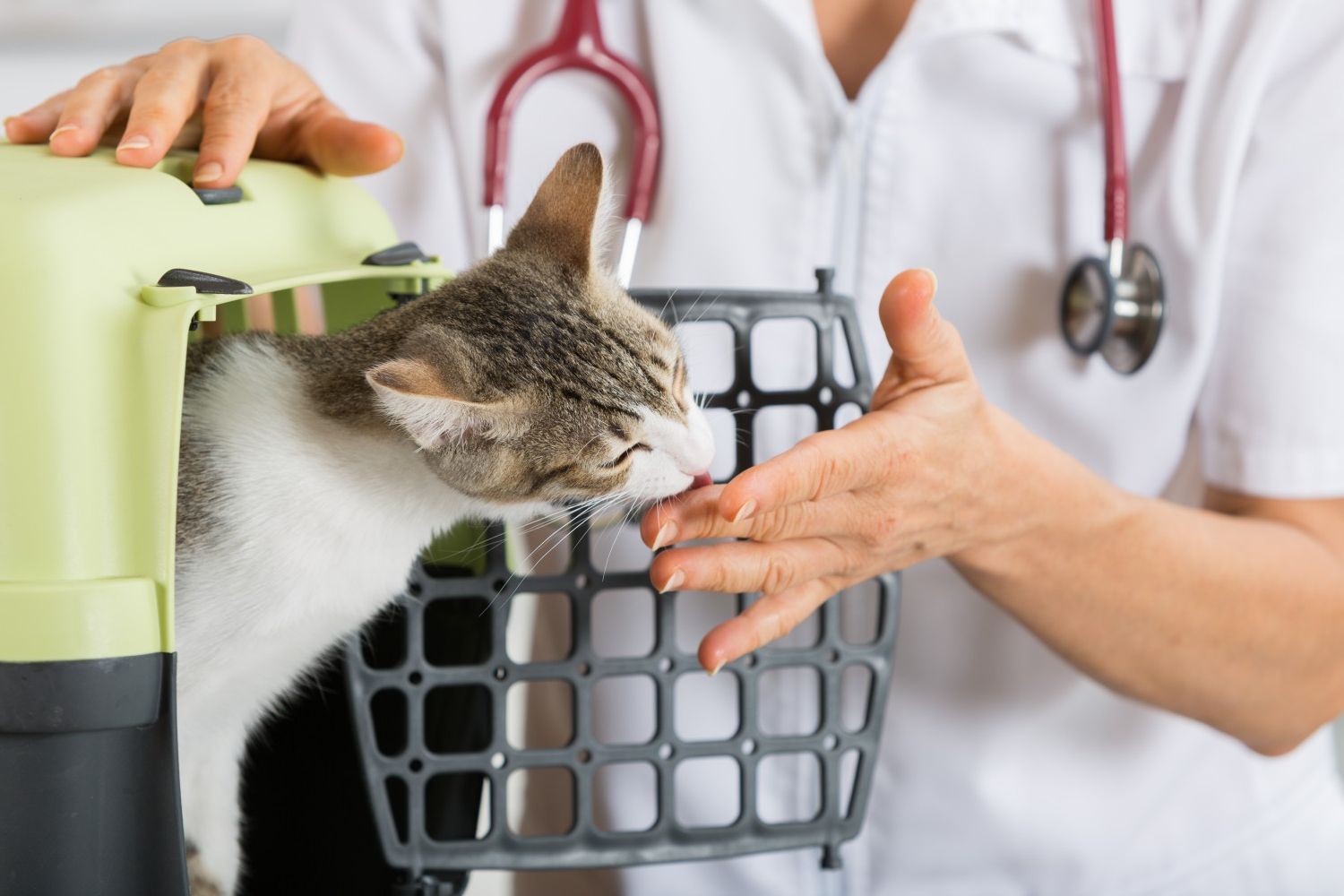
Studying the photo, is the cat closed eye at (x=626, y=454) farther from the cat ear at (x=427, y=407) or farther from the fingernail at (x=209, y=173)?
the fingernail at (x=209, y=173)

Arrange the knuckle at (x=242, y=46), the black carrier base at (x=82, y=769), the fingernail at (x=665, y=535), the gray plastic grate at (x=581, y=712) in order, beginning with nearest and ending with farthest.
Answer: the black carrier base at (x=82, y=769)
the fingernail at (x=665, y=535)
the gray plastic grate at (x=581, y=712)
the knuckle at (x=242, y=46)

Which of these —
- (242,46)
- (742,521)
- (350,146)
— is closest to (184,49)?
(242,46)

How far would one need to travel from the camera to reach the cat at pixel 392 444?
65cm

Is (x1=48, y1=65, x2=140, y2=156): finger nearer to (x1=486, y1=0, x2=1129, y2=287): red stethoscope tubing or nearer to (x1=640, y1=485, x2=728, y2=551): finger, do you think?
(x1=486, y1=0, x2=1129, y2=287): red stethoscope tubing

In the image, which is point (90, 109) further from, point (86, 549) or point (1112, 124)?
point (1112, 124)

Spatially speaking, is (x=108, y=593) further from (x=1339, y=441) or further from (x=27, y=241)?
(x=1339, y=441)

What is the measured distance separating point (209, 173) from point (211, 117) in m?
0.10

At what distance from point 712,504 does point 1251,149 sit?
556 mm

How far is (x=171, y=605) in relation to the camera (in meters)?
0.49

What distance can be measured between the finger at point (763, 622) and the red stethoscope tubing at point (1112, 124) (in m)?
0.36

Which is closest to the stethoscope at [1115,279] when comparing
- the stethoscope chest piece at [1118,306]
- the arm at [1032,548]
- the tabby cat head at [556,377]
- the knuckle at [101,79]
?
the stethoscope chest piece at [1118,306]

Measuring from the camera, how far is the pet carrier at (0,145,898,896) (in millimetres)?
476

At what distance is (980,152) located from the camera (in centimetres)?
92

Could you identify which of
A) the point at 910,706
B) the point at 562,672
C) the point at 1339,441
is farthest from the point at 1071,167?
the point at 562,672
